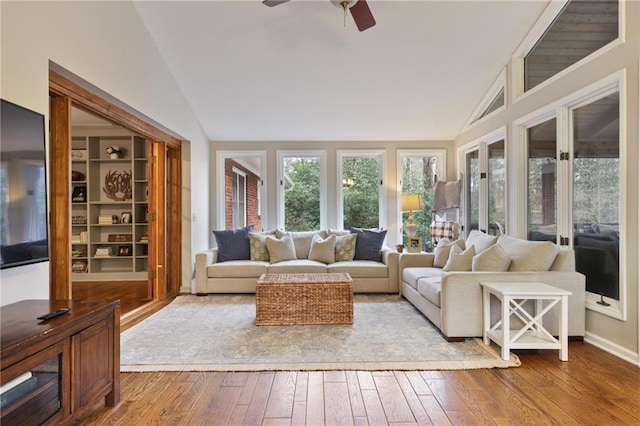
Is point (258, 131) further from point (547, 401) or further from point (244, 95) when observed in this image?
point (547, 401)

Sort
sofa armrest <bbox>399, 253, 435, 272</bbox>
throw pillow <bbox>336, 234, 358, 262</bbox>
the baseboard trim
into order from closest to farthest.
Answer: the baseboard trim, sofa armrest <bbox>399, 253, 435, 272</bbox>, throw pillow <bbox>336, 234, 358, 262</bbox>

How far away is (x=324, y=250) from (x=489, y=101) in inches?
118

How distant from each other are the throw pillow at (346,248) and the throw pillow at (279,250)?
2.15ft

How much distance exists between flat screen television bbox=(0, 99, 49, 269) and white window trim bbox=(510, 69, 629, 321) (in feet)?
13.2

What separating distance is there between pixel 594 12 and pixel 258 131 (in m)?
4.23

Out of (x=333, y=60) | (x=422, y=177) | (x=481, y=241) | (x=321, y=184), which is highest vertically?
(x=333, y=60)

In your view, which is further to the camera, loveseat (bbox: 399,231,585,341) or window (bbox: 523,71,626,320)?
loveseat (bbox: 399,231,585,341)

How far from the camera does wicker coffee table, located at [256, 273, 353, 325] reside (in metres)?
3.54

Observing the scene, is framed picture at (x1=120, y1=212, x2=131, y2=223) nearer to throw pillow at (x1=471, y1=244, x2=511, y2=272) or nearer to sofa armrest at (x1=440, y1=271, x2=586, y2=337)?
sofa armrest at (x1=440, y1=271, x2=586, y2=337)

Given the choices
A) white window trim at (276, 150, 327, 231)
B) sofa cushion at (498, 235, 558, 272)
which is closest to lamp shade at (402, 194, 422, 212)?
white window trim at (276, 150, 327, 231)

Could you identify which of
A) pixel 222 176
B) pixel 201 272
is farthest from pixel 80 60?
pixel 222 176

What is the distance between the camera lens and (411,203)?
529 cm

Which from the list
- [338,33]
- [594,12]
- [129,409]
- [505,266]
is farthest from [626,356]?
[338,33]

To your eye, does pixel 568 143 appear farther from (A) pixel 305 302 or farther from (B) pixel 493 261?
(A) pixel 305 302
